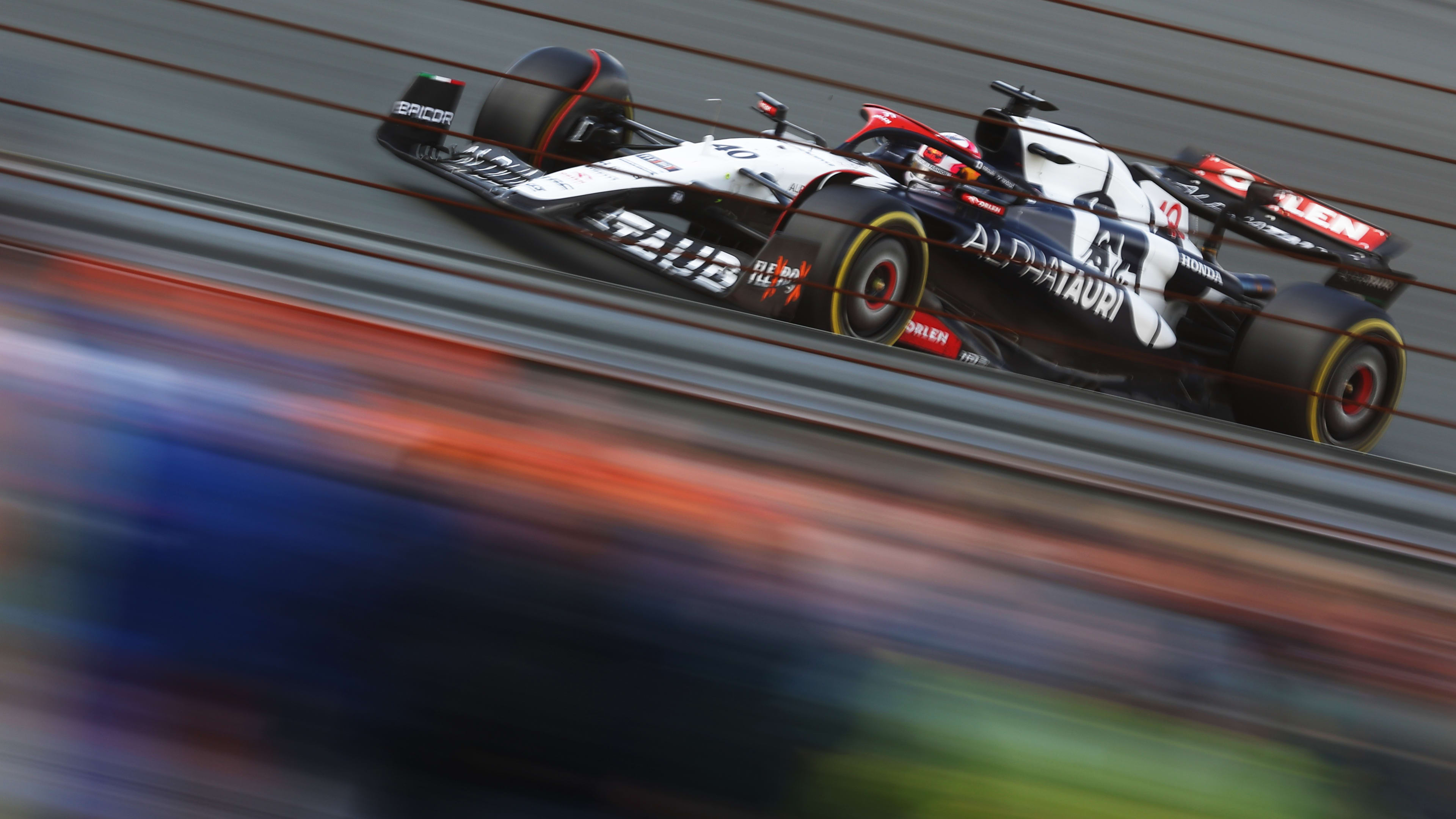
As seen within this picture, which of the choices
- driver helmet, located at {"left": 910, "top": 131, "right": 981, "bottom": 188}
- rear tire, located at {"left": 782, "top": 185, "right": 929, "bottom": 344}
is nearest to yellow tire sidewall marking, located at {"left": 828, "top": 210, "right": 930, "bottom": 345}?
rear tire, located at {"left": 782, "top": 185, "right": 929, "bottom": 344}

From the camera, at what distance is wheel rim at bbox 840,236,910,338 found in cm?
374

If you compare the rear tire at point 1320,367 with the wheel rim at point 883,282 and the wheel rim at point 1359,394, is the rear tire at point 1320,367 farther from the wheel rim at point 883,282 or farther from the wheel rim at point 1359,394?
the wheel rim at point 883,282

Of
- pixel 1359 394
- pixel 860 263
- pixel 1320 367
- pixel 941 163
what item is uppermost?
pixel 941 163

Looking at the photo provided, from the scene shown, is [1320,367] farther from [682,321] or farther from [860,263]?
[682,321]

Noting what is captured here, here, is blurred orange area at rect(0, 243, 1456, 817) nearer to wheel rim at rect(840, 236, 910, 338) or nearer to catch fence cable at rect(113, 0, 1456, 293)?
catch fence cable at rect(113, 0, 1456, 293)

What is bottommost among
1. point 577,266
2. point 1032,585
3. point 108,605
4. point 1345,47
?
point 577,266

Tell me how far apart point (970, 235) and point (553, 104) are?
1488 mm

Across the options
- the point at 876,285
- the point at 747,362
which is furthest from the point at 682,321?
the point at 876,285

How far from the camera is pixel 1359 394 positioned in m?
4.56

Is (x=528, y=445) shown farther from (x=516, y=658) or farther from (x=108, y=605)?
(x=108, y=605)

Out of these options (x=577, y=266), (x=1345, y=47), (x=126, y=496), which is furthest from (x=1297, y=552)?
(x=1345, y=47)

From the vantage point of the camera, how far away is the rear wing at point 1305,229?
4.77 metres

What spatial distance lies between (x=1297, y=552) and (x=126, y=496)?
4.22 feet

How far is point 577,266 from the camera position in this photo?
13.5 feet
